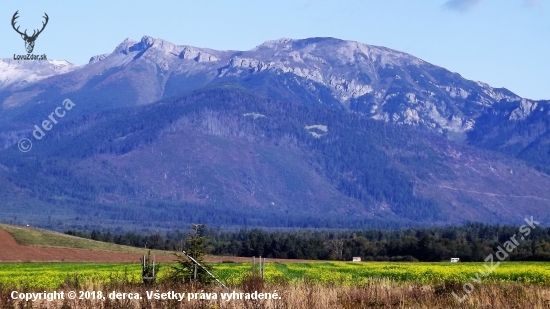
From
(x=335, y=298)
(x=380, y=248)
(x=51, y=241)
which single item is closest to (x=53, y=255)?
(x=51, y=241)

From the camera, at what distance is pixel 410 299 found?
28875 mm

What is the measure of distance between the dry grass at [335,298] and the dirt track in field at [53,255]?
54.6 metres

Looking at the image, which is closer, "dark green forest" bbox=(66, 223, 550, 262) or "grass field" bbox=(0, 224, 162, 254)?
"grass field" bbox=(0, 224, 162, 254)

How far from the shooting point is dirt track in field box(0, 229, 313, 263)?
280 feet

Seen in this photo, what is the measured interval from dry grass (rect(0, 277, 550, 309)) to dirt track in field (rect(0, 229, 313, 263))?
5456cm

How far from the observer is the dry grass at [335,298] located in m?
25.5

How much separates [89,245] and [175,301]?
8038 centimetres

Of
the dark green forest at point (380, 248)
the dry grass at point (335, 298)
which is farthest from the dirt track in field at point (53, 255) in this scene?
the dry grass at point (335, 298)

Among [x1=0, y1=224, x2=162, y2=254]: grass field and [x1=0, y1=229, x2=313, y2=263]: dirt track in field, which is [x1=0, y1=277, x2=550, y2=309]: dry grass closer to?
[x1=0, y1=229, x2=313, y2=263]: dirt track in field

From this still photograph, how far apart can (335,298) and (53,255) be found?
66097 mm

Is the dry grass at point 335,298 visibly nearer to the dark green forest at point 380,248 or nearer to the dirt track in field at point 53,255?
the dirt track in field at point 53,255

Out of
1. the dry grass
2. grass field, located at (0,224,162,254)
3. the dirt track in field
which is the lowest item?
the dry grass

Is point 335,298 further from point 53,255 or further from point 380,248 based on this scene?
point 380,248

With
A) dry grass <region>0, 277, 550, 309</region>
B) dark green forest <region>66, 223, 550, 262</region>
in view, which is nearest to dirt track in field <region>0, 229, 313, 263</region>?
dark green forest <region>66, 223, 550, 262</region>
